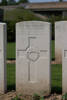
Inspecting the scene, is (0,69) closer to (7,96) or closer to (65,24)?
(7,96)

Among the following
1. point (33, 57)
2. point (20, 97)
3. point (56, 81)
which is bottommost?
point (20, 97)

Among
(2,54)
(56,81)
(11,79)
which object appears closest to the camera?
(2,54)

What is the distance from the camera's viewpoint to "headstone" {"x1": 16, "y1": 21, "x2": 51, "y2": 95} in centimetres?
632

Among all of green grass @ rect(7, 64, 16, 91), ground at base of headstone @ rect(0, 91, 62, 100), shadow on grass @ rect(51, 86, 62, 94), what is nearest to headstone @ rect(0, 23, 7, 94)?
ground at base of headstone @ rect(0, 91, 62, 100)

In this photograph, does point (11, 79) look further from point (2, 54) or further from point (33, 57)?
point (33, 57)

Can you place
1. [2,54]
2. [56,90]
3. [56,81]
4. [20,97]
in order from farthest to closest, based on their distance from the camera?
[56,81], [56,90], [2,54], [20,97]

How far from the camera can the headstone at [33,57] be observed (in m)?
6.32

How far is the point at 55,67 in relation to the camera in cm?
1092

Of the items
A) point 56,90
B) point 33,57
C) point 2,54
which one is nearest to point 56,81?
point 56,90

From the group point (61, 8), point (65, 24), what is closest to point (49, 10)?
point (61, 8)

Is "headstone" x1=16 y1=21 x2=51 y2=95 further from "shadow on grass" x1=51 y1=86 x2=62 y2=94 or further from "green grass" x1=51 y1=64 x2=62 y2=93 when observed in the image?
"green grass" x1=51 y1=64 x2=62 y2=93

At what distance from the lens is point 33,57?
A: 641 centimetres

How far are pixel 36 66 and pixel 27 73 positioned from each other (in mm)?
257

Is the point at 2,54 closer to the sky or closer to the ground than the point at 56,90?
closer to the sky
